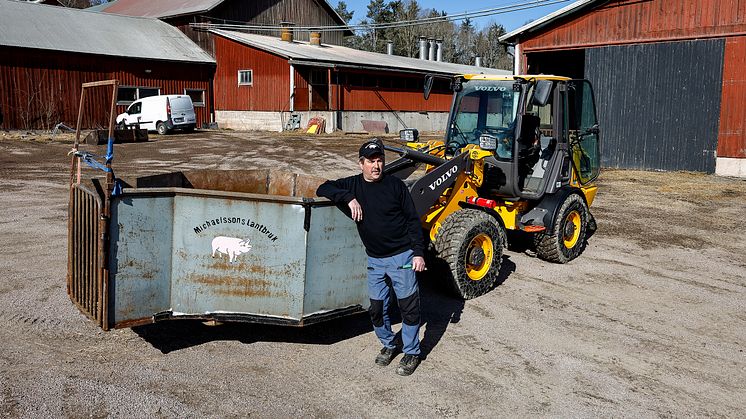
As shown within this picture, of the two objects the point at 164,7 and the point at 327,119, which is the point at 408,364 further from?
the point at 164,7

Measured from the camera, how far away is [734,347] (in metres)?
6.02

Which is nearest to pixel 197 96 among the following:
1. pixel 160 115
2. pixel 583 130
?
pixel 160 115

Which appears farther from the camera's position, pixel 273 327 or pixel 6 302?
pixel 6 302

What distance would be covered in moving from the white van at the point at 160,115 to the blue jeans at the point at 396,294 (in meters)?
25.9

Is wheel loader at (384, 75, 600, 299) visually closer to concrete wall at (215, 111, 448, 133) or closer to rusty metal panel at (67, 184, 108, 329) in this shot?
rusty metal panel at (67, 184, 108, 329)

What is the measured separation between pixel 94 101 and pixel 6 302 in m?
26.4

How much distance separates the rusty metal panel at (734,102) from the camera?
57.8 feet

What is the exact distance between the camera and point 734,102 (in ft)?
58.5

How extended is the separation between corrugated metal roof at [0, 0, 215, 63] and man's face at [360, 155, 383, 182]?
28110 mm

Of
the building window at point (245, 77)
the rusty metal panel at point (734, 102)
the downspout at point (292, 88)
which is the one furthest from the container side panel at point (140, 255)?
the building window at point (245, 77)

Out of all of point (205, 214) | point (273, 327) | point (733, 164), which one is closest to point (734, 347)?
point (273, 327)

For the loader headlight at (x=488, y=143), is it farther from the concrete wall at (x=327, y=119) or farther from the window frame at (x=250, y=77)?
the window frame at (x=250, y=77)

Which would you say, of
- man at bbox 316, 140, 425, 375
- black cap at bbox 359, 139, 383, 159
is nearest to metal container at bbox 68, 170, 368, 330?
man at bbox 316, 140, 425, 375

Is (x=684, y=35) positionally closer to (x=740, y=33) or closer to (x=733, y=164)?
(x=740, y=33)
